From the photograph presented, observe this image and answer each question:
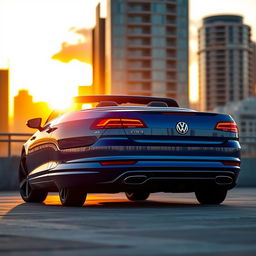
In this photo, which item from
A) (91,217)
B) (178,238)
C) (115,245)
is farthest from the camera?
(91,217)

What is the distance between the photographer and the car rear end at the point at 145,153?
998 cm

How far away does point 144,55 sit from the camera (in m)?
Result: 154

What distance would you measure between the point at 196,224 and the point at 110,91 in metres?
143

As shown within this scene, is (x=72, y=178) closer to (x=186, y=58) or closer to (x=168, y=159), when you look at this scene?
(x=168, y=159)

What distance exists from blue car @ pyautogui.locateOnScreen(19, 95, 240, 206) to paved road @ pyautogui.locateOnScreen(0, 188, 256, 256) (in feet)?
1.64

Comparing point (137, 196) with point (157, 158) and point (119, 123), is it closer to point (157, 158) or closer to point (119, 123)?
point (157, 158)

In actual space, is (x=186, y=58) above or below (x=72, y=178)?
above

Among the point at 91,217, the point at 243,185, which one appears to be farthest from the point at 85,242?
the point at 243,185

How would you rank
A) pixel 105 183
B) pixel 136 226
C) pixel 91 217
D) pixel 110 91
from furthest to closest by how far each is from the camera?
1. pixel 110 91
2. pixel 105 183
3. pixel 91 217
4. pixel 136 226

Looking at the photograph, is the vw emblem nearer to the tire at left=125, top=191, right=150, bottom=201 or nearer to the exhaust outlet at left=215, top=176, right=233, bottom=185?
the exhaust outlet at left=215, top=176, right=233, bottom=185

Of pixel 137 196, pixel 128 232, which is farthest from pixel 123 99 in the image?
pixel 128 232

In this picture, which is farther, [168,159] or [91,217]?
[168,159]

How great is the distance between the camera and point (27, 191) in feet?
39.8

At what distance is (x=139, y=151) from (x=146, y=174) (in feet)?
0.95
